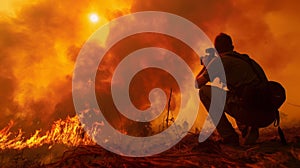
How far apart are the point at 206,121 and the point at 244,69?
1.33 m

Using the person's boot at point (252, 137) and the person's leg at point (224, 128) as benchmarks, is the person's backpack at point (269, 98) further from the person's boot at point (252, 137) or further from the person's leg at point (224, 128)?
the person's leg at point (224, 128)

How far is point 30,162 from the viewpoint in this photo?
5.60 meters

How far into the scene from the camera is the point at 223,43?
224 inches

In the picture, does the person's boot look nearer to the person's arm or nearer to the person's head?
the person's arm

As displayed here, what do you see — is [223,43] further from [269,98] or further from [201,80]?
[269,98]

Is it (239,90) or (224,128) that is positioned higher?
(239,90)

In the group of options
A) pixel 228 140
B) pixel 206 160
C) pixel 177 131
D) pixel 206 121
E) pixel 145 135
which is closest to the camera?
pixel 206 160

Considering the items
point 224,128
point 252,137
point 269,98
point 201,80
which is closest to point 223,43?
point 201,80

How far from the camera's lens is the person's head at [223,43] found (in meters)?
5.65

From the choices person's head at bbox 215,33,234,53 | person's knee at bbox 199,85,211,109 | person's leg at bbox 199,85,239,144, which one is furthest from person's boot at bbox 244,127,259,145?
person's head at bbox 215,33,234,53

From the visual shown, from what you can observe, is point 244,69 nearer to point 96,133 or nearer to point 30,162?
point 96,133

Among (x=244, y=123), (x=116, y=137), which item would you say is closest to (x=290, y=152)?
(x=244, y=123)

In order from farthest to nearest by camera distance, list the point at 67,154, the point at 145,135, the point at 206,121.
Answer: the point at 145,135, the point at 206,121, the point at 67,154

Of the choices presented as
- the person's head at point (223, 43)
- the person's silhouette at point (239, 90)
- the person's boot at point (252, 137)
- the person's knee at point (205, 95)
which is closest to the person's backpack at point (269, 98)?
the person's silhouette at point (239, 90)
